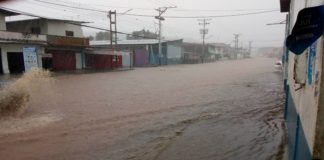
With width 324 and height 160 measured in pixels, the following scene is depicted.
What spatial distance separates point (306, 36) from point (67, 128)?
25.5ft

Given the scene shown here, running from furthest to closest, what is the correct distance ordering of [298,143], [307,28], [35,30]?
[35,30], [298,143], [307,28]

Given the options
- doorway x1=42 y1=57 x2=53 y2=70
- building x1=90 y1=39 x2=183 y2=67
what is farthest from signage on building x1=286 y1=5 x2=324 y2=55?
building x1=90 y1=39 x2=183 y2=67

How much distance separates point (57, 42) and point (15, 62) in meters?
4.23

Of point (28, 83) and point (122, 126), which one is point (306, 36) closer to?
point (122, 126)

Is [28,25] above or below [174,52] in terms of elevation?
above

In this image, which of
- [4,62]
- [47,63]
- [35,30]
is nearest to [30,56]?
[4,62]

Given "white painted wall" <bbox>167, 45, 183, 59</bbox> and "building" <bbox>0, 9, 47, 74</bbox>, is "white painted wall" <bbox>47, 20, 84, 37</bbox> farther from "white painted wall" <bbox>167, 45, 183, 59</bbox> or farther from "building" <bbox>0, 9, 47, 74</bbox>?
"white painted wall" <bbox>167, 45, 183, 59</bbox>

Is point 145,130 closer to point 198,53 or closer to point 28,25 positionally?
point 28,25

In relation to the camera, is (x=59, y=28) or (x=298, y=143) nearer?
(x=298, y=143)

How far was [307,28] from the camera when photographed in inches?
86.2

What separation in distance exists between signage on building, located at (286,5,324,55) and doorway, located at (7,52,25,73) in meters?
28.5

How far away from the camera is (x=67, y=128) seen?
28.6 ft

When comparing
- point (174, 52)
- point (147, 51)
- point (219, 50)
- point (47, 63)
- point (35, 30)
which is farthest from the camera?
point (219, 50)

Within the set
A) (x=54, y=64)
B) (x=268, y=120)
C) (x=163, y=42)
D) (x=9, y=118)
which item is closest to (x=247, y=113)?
(x=268, y=120)
